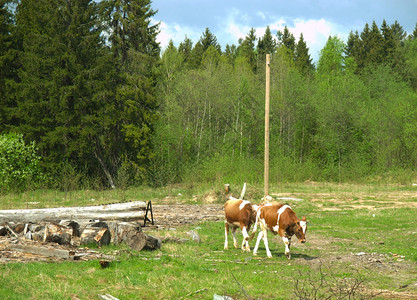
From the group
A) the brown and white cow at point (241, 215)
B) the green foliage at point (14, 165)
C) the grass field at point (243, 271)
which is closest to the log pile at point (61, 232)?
the grass field at point (243, 271)

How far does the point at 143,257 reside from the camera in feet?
42.1

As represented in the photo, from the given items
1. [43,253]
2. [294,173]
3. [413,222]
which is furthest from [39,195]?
[294,173]

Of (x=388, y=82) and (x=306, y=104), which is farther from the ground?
(x=388, y=82)

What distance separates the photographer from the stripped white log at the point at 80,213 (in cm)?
1675

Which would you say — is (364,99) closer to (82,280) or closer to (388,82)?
(388,82)

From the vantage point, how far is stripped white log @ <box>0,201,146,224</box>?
16750 mm

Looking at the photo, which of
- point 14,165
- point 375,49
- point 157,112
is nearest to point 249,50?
point 375,49

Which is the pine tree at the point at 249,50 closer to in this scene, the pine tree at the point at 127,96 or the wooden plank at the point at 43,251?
the pine tree at the point at 127,96

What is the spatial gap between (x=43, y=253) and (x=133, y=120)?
3513 centimetres

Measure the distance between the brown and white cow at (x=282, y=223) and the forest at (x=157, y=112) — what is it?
17452 millimetres

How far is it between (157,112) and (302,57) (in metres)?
42.3

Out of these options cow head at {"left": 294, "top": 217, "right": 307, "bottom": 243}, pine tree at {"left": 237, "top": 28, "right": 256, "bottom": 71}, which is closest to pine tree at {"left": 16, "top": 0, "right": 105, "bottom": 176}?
cow head at {"left": 294, "top": 217, "right": 307, "bottom": 243}

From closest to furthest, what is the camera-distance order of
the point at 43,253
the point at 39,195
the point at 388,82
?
the point at 43,253 < the point at 39,195 < the point at 388,82

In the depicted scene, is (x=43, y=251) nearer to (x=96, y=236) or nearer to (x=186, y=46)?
(x=96, y=236)
